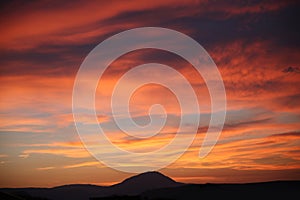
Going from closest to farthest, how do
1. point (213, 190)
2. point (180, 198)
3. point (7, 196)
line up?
point (7, 196) → point (180, 198) → point (213, 190)

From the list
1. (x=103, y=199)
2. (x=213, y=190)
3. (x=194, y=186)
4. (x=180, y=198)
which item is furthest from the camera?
(x=194, y=186)

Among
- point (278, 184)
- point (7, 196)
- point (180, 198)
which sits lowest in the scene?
point (7, 196)

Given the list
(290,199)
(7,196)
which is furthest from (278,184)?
(7,196)

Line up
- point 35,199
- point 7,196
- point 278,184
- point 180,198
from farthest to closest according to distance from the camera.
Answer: point 278,184
point 180,198
point 35,199
point 7,196

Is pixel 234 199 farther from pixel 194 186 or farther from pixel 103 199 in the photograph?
pixel 103 199

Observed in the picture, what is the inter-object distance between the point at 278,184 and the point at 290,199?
58.7ft

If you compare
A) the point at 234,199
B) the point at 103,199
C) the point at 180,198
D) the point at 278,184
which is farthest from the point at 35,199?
the point at 278,184

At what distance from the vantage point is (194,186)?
105938 mm

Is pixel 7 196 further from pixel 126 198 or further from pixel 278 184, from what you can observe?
pixel 278 184

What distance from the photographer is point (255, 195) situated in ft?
350

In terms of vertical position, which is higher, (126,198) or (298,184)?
(298,184)

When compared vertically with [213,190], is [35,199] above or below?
below

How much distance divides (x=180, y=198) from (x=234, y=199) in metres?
11.3

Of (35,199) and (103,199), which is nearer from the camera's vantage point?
(35,199)
